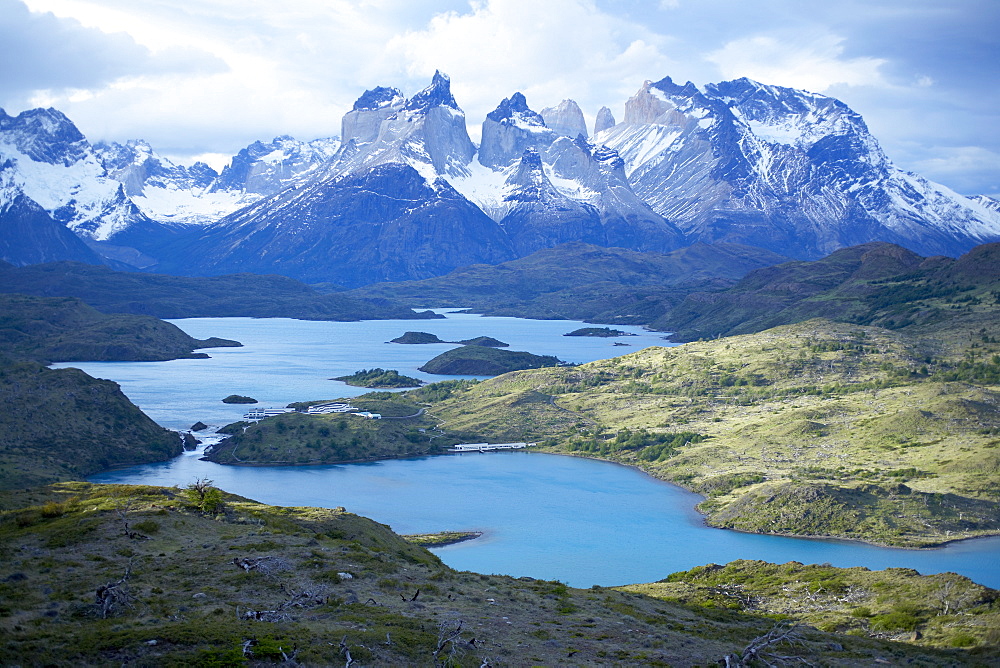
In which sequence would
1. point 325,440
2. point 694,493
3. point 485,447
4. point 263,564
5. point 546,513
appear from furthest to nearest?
1. point 485,447
2. point 325,440
3. point 694,493
4. point 546,513
5. point 263,564

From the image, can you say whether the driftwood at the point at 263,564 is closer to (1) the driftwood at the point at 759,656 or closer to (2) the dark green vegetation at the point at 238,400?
(1) the driftwood at the point at 759,656

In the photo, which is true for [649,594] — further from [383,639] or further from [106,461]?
[106,461]

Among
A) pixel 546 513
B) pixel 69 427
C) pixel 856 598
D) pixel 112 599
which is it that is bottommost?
pixel 856 598

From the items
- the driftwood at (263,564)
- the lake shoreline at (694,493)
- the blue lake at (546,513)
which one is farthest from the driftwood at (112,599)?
the lake shoreline at (694,493)

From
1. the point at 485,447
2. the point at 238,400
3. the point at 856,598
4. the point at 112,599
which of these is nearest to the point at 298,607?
the point at 112,599

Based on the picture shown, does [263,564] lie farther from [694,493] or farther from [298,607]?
[694,493]

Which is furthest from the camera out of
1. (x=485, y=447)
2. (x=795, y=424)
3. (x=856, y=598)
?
(x=485, y=447)

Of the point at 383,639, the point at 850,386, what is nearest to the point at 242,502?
the point at 383,639
